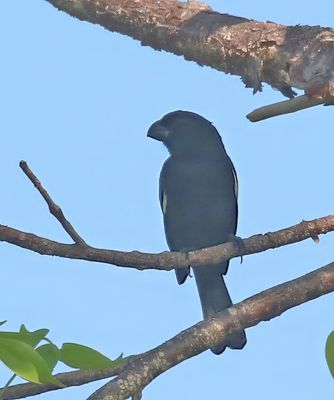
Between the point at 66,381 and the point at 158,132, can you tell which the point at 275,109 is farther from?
the point at 158,132

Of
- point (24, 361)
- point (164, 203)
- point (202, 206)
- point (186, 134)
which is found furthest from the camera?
point (186, 134)

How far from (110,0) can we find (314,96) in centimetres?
99

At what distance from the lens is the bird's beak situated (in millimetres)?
6988

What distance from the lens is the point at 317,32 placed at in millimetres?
2822

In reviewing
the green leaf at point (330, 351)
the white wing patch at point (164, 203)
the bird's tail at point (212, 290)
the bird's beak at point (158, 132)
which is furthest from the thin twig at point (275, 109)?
the bird's beak at point (158, 132)

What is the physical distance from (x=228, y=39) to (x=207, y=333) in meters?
0.97

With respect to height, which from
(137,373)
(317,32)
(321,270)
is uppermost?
(317,32)

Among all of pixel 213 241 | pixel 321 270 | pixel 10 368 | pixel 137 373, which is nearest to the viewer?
pixel 10 368

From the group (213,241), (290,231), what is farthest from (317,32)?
(213,241)

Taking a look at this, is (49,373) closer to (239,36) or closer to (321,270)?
(321,270)

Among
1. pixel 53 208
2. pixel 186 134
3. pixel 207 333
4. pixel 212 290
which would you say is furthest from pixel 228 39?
pixel 186 134

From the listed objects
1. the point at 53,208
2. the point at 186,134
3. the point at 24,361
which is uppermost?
the point at 186,134

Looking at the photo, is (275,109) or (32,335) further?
(275,109)

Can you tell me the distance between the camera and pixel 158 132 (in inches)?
276
